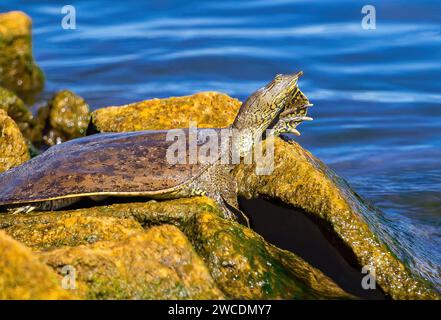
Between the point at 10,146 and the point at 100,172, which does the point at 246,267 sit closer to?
the point at 100,172

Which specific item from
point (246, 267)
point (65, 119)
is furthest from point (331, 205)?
point (65, 119)

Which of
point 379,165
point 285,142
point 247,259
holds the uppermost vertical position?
point 285,142

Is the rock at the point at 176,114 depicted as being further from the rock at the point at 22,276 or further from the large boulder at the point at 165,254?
the rock at the point at 22,276

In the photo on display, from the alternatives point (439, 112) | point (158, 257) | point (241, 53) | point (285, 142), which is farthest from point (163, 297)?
point (241, 53)

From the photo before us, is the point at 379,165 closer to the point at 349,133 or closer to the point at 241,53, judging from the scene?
the point at 349,133

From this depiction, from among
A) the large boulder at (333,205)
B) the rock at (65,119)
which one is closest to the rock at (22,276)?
the large boulder at (333,205)
